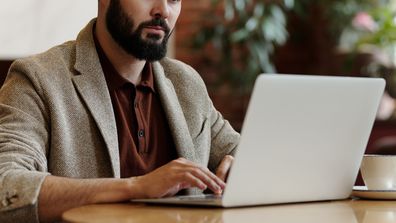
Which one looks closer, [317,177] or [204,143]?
[317,177]

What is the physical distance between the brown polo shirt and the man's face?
9cm

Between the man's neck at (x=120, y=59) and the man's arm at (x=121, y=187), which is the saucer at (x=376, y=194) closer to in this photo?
the man's arm at (x=121, y=187)

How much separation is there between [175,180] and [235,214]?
169 millimetres

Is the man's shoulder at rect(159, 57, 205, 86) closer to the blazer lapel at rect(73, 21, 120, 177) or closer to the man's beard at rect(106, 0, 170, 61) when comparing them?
the man's beard at rect(106, 0, 170, 61)

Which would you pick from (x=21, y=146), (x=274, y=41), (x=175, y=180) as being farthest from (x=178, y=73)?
(x=274, y=41)

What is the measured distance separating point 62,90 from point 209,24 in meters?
3.60

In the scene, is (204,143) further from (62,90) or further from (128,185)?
(128,185)

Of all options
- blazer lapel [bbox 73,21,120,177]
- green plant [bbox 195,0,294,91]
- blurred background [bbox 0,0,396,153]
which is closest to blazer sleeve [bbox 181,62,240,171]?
blazer lapel [bbox 73,21,120,177]

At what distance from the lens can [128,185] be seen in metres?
1.76

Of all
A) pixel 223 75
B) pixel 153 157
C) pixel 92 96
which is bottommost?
pixel 223 75

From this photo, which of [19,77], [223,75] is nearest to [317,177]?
[19,77]

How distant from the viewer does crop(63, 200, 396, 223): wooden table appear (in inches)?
59.7

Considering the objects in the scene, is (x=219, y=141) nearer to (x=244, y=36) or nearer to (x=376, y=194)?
(x=376, y=194)

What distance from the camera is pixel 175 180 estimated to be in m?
1.72
